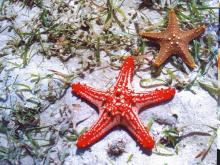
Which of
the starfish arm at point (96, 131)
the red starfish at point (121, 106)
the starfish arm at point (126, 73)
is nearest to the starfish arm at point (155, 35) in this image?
the starfish arm at point (126, 73)

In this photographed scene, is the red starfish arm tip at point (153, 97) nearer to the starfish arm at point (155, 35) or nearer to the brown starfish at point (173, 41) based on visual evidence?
the brown starfish at point (173, 41)

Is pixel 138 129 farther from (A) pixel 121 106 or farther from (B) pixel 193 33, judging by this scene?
(B) pixel 193 33

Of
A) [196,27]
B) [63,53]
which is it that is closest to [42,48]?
[63,53]

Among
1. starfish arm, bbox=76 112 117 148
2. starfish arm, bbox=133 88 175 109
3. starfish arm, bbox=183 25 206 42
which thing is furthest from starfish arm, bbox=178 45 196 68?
starfish arm, bbox=76 112 117 148

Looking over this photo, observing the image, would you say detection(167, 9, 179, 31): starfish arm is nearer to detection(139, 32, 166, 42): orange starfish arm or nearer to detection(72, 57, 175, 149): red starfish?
detection(139, 32, 166, 42): orange starfish arm

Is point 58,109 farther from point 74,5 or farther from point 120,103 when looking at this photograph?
point 74,5

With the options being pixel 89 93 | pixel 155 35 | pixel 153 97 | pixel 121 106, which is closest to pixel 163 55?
pixel 155 35
